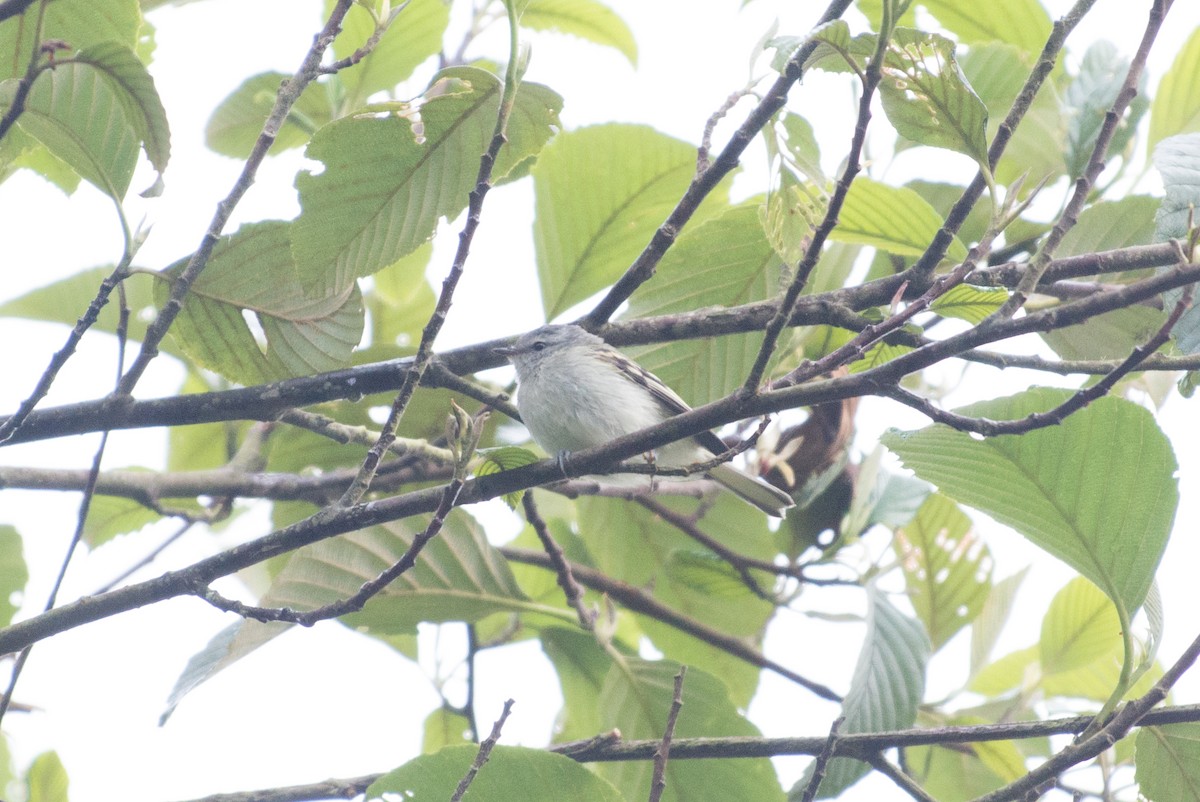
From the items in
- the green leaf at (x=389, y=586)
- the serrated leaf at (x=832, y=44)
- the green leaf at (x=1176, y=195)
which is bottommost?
the green leaf at (x=389, y=586)

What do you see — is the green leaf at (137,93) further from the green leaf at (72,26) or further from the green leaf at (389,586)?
the green leaf at (389,586)

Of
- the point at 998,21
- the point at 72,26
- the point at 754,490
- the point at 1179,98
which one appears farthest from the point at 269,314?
the point at 1179,98

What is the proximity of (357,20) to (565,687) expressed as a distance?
2.69 metres

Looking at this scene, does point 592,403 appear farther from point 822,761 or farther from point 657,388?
point 822,761

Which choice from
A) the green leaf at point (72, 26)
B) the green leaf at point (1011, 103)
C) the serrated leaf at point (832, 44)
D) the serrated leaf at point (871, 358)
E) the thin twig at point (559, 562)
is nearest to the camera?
the serrated leaf at point (832, 44)

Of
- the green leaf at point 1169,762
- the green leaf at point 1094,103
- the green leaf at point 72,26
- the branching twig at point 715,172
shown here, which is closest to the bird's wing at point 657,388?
the branching twig at point 715,172

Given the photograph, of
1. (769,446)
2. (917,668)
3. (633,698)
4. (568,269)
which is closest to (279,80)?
(568,269)

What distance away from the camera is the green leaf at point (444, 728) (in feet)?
14.0

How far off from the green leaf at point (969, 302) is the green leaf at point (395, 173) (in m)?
1.22

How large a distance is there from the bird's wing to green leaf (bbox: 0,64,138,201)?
1.83 metres

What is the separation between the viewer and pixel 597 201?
13.4 ft

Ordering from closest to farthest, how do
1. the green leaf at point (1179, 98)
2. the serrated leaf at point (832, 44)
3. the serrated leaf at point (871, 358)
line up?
the serrated leaf at point (832, 44) < the serrated leaf at point (871, 358) < the green leaf at point (1179, 98)

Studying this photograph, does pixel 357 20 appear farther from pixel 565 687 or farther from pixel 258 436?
pixel 565 687

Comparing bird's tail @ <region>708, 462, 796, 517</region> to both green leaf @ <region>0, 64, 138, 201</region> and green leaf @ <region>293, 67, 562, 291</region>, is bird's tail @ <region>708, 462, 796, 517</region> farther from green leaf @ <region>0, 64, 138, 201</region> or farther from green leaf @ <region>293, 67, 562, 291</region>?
green leaf @ <region>0, 64, 138, 201</region>
